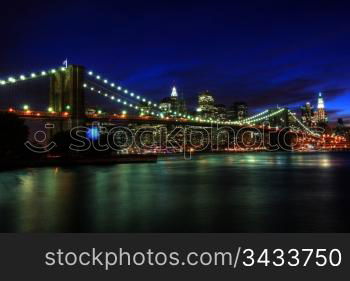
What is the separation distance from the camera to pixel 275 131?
83062 mm

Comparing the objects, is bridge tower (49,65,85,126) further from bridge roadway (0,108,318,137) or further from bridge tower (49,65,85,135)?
bridge roadway (0,108,318,137)

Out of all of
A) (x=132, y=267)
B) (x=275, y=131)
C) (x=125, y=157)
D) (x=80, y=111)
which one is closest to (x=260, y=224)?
(x=132, y=267)

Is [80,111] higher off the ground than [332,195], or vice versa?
[80,111]

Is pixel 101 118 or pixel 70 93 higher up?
pixel 70 93

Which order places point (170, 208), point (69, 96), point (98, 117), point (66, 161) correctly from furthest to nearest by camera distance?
point (98, 117) → point (69, 96) → point (66, 161) → point (170, 208)

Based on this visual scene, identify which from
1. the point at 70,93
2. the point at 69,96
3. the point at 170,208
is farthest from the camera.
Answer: the point at 69,96

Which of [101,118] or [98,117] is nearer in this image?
[101,118]

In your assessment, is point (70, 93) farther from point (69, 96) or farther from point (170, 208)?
point (170, 208)

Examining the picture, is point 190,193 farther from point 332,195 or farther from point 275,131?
point 275,131

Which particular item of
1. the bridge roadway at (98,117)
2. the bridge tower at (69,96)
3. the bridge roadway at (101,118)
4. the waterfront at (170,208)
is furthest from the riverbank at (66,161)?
the waterfront at (170,208)

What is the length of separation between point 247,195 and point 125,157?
82.1 ft

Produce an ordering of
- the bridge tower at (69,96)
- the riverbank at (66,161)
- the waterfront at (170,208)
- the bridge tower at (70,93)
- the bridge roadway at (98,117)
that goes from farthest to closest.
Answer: the bridge tower at (70,93)
the bridge tower at (69,96)
the bridge roadway at (98,117)
the riverbank at (66,161)
the waterfront at (170,208)

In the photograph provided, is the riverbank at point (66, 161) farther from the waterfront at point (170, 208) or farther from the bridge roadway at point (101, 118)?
the waterfront at point (170, 208)

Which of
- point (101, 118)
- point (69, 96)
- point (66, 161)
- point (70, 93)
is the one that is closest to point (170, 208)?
point (66, 161)
